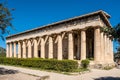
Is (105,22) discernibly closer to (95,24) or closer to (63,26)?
(95,24)

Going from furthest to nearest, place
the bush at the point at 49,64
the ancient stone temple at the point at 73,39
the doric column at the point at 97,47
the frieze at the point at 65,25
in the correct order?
the frieze at the point at 65,25, the ancient stone temple at the point at 73,39, the doric column at the point at 97,47, the bush at the point at 49,64

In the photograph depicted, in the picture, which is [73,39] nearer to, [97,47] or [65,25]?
[65,25]

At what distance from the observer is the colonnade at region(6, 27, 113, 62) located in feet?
95.9

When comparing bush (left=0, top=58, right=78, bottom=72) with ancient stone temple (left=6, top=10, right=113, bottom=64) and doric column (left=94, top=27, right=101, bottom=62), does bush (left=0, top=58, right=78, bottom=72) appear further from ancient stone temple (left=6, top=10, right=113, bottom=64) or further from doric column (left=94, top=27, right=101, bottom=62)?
doric column (left=94, top=27, right=101, bottom=62)

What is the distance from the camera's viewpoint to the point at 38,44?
149 ft

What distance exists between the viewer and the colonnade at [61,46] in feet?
95.9

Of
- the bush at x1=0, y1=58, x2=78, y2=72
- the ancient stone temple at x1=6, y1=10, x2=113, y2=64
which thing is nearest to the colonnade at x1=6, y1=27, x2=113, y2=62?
the ancient stone temple at x1=6, y1=10, x2=113, y2=64

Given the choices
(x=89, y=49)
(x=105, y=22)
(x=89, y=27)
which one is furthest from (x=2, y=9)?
(x=89, y=49)

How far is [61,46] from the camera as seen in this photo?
36.1 meters

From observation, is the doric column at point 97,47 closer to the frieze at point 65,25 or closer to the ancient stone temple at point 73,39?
the ancient stone temple at point 73,39

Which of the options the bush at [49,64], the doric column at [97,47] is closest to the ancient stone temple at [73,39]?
the doric column at [97,47]

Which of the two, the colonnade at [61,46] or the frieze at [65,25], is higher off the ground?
the frieze at [65,25]

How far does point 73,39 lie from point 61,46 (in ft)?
11.8

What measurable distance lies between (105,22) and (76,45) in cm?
983
